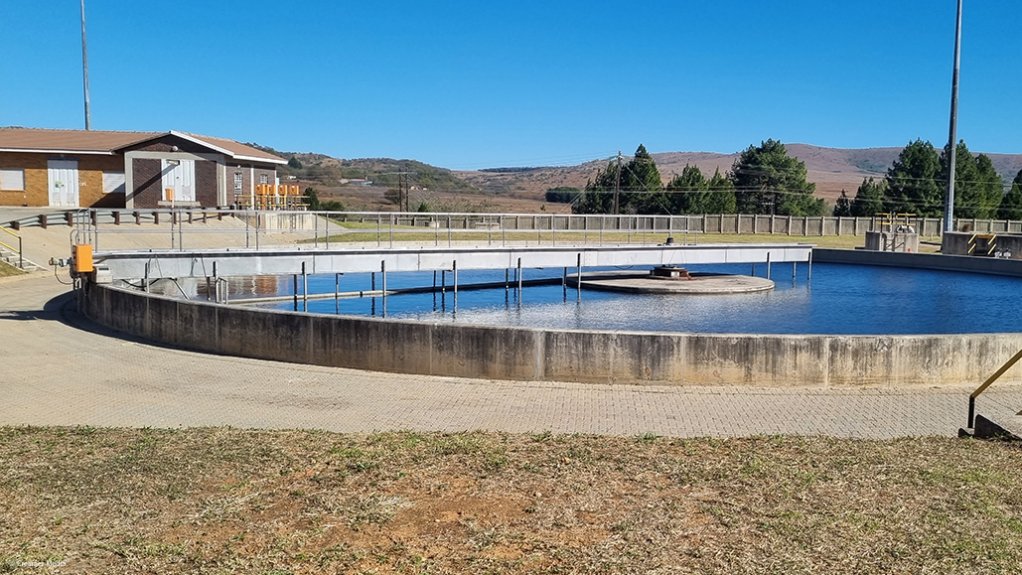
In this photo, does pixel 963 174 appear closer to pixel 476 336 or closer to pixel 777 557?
pixel 476 336

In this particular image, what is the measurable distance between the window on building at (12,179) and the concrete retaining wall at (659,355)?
3451 cm

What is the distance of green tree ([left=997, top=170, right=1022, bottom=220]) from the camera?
253 feet

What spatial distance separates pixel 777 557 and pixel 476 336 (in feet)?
25.8

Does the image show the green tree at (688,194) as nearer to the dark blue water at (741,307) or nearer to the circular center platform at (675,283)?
the dark blue water at (741,307)

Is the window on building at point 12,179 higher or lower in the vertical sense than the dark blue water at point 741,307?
higher

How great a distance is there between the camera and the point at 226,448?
8.82 m

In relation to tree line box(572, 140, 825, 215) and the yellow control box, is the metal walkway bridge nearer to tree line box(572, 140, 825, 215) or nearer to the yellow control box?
the yellow control box

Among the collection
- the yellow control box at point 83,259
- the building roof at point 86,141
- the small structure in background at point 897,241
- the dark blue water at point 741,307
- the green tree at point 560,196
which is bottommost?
the dark blue water at point 741,307

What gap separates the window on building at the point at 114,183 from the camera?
43500 mm

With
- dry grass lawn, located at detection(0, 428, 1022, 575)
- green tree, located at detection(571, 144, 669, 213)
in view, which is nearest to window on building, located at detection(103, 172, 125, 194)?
dry grass lawn, located at detection(0, 428, 1022, 575)

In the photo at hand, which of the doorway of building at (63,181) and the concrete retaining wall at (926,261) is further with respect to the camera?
the doorway of building at (63,181)

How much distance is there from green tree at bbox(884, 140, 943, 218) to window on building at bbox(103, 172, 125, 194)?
2499 inches

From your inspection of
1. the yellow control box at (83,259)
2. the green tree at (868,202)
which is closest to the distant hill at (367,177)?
the green tree at (868,202)

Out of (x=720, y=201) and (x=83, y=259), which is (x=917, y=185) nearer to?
(x=720, y=201)
